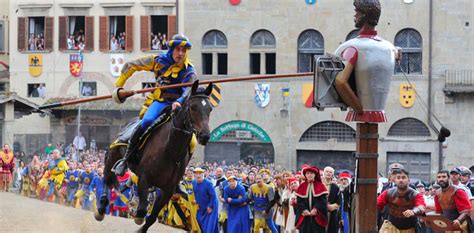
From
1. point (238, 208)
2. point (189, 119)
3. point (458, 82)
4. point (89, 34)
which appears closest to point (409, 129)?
point (458, 82)

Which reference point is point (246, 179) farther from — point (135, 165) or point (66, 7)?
point (66, 7)

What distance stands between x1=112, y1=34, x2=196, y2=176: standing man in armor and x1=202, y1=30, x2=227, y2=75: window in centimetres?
3154

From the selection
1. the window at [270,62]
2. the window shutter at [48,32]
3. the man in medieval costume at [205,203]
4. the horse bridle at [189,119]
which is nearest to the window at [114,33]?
the window shutter at [48,32]

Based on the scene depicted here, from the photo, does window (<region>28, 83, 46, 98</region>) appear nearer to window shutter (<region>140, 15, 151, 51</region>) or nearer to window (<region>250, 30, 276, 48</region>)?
window shutter (<region>140, 15, 151, 51</region>)

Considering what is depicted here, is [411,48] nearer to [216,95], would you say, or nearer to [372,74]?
[216,95]

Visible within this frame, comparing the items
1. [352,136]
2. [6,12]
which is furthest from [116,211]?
[6,12]

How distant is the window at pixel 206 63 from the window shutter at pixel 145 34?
2796mm

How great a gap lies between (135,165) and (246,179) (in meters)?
10.9

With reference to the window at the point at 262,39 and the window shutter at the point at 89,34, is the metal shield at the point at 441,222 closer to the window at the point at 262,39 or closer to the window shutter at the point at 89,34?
the window at the point at 262,39

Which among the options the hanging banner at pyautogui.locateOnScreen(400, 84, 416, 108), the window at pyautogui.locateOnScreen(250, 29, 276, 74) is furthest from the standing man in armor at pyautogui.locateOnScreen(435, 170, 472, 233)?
the window at pyautogui.locateOnScreen(250, 29, 276, 74)

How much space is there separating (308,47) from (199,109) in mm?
32155

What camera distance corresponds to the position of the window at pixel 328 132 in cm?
4484

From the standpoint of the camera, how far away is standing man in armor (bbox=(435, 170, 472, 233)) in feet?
53.6

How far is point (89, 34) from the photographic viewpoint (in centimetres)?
4909
